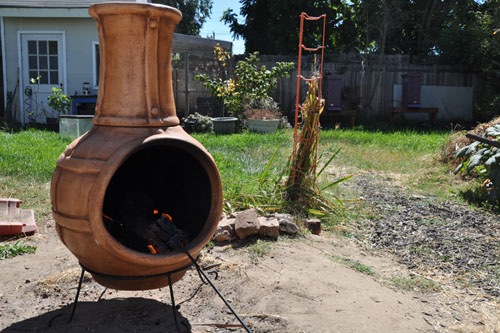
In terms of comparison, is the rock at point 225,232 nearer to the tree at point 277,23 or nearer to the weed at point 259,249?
the weed at point 259,249

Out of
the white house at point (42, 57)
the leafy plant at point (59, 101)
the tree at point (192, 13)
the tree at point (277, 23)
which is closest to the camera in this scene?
the leafy plant at point (59, 101)

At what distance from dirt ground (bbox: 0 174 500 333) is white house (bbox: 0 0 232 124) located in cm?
856

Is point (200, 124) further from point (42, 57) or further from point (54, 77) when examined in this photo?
point (42, 57)

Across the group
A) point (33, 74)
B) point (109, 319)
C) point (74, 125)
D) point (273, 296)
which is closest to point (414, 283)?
point (273, 296)

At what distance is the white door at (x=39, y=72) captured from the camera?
1241 centimetres

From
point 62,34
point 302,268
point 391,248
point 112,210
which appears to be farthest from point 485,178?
point 62,34

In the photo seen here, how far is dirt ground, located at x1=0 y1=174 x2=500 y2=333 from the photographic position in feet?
9.91

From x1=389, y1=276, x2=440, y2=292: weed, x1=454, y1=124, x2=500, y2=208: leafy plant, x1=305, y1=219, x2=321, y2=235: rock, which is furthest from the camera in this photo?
x1=454, y1=124, x2=500, y2=208: leafy plant

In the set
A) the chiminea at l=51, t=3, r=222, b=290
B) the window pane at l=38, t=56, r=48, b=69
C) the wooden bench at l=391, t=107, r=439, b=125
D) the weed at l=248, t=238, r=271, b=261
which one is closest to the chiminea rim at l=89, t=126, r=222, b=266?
the chiminea at l=51, t=3, r=222, b=290

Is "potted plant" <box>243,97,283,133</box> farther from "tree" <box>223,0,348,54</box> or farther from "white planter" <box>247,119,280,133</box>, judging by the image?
"tree" <box>223,0,348,54</box>

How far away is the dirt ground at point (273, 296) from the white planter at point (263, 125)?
7.12 metres

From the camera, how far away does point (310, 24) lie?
789 inches

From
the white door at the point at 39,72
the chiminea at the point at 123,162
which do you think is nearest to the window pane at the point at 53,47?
the white door at the point at 39,72

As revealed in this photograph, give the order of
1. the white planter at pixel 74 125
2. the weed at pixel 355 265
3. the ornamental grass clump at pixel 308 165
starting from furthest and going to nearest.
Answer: the white planter at pixel 74 125
the ornamental grass clump at pixel 308 165
the weed at pixel 355 265
